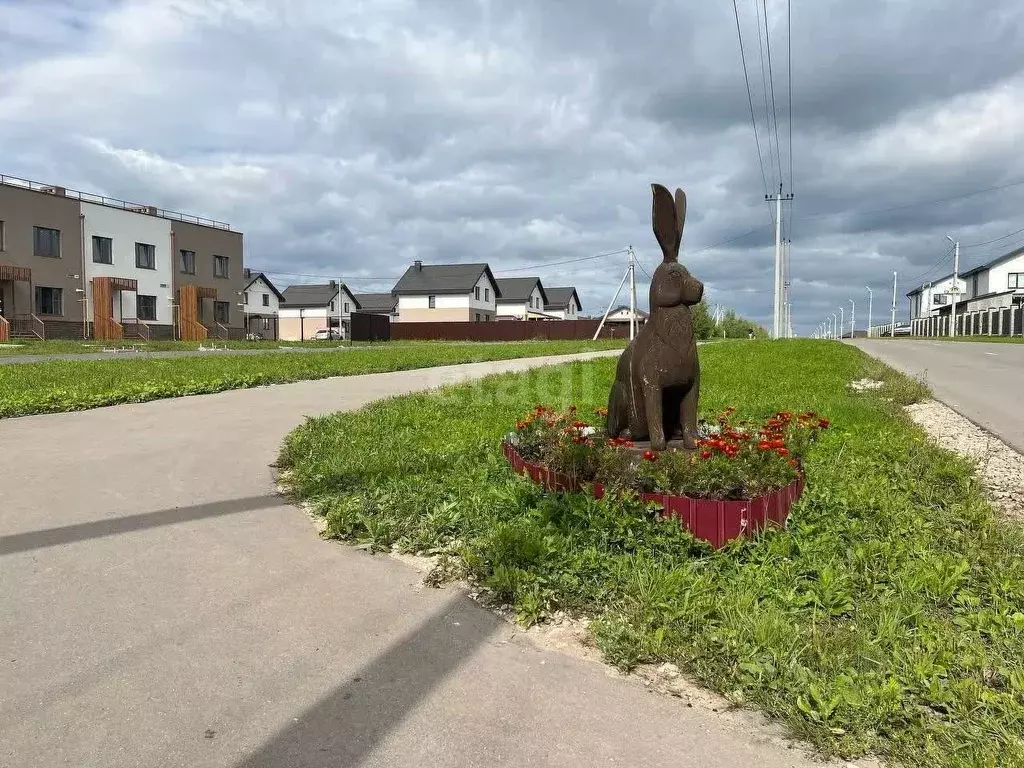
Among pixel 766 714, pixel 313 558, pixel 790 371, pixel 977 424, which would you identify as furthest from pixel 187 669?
pixel 790 371

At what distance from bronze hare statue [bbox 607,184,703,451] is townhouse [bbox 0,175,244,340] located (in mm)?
33756

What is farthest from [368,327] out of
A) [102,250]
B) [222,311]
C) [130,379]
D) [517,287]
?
[130,379]

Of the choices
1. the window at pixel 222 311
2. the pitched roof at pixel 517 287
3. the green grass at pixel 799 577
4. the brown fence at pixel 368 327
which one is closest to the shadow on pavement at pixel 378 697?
the green grass at pixel 799 577

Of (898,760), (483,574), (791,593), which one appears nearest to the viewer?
(898,760)

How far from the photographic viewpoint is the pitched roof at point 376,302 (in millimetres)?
76887

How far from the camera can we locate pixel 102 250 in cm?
3766

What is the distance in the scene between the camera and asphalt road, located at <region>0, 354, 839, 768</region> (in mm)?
2162

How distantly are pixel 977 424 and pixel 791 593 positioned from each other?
6555 millimetres

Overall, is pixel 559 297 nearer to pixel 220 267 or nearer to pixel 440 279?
pixel 440 279

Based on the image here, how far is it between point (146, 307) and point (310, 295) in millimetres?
31603

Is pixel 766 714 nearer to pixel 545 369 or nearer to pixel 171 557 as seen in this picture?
pixel 171 557

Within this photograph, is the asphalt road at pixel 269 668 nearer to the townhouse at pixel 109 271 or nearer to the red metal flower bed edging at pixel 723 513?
the red metal flower bed edging at pixel 723 513

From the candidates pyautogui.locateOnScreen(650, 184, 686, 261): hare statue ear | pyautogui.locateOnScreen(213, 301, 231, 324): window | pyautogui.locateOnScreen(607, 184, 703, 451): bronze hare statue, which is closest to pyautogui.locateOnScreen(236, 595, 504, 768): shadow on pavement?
pyautogui.locateOnScreen(607, 184, 703, 451): bronze hare statue

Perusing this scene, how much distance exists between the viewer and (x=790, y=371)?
13977mm
